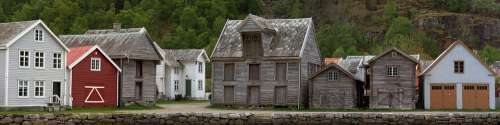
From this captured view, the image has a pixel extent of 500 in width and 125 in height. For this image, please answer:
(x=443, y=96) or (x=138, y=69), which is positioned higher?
(x=138, y=69)

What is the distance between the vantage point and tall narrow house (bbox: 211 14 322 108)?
181ft

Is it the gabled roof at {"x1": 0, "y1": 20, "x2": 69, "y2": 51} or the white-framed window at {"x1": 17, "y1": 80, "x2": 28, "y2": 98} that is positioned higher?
the gabled roof at {"x1": 0, "y1": 20, "x2": 69, "y2": 51}

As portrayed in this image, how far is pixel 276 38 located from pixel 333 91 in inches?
218

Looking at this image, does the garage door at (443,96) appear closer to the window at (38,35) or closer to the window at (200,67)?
the window at (38,35)

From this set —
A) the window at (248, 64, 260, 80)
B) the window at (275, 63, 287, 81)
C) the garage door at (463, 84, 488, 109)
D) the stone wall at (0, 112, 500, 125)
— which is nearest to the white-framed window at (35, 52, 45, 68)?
the stone wall at (0, 112, 500, 125)

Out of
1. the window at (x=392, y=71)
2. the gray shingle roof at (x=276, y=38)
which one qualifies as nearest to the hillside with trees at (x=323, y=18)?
the gray shingle roof at (x=276, y=38)

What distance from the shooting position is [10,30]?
154ft

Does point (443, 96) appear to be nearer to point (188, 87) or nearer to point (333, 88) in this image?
point (333, 88)

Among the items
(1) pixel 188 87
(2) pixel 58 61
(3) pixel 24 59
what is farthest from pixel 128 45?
(1) pixel 188 87

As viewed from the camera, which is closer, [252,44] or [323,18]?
[252,44]

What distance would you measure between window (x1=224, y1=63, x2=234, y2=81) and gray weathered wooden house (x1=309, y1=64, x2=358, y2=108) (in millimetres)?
5828

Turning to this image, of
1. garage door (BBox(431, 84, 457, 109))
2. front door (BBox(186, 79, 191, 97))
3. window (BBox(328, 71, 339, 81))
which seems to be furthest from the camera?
front door (BBox(186, 79, 191, 97))

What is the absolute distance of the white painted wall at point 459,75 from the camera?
5447cm

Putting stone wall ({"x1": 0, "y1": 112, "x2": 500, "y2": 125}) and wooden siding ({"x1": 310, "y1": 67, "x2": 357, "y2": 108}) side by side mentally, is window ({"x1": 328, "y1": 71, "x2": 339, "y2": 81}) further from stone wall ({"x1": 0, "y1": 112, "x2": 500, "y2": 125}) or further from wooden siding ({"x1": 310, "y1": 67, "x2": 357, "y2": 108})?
stone wall ({"x1": 0, "y1": 112, "x2": 500, "y2": 125})
